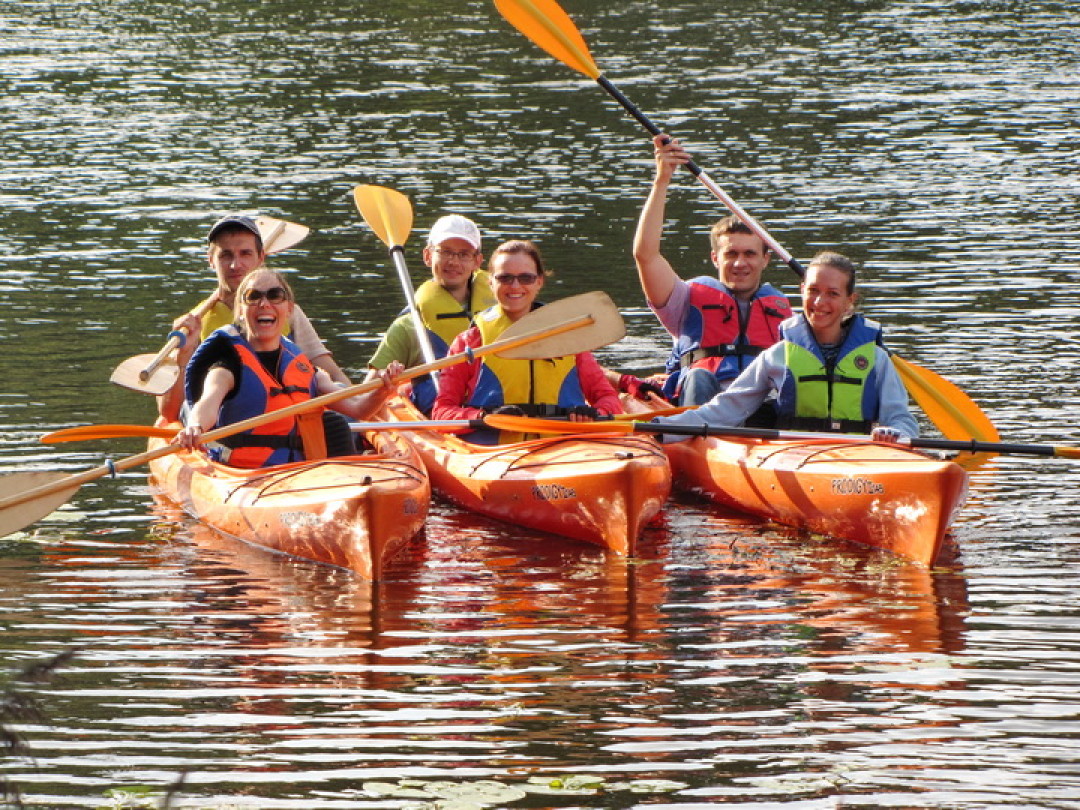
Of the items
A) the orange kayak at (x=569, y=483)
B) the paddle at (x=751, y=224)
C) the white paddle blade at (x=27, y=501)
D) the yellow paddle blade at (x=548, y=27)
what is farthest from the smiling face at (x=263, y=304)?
the yellow paddle blade at (x=548, y=27)

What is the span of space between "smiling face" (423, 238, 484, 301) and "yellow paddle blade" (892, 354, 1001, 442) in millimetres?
2496

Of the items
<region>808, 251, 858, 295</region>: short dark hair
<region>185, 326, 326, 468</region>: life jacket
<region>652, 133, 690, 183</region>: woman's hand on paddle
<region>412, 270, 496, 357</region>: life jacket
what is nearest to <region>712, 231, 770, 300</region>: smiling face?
<region>652, 133, 690, 183</region>: woman's hand on paddle

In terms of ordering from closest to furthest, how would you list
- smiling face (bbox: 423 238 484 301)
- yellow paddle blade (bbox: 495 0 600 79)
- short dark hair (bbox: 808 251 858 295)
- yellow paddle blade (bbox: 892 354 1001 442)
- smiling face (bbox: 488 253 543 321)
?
short dark hair (bbox: 808 251 858 295)
smiling face (bbox: 488 253 543 321)
yellow paddle blade (bbox: 892 354 1001 442)
smiling face (bbox: 423 238 484 301)
yellow paddle blade (bbox: 495 0 600 79)

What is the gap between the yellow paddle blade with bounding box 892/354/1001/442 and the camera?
31.8ft

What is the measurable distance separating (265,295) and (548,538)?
5.81 feet

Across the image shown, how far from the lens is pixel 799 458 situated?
8.61 meters

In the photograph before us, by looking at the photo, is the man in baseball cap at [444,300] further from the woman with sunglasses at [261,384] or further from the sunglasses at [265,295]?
the sunglasses at [265,295]

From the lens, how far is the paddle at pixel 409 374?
8258 millimetres

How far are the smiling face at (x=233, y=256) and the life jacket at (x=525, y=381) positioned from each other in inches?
48.5

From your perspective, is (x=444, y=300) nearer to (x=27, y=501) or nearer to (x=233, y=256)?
(x=233, y=256)

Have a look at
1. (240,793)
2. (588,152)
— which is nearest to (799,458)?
(240,793)

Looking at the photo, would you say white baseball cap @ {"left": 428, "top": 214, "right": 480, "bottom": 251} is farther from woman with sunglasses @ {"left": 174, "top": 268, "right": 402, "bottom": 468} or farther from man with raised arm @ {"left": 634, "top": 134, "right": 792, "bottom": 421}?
woman with sunglasses @ {"left": 174, "top": 268, "right": 402, "bottom": 468}

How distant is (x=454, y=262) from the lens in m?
10.5

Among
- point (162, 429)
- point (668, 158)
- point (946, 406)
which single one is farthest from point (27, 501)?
point (946, 406)
